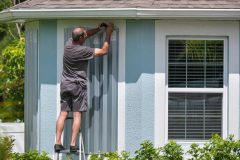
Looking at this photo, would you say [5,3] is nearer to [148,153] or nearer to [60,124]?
[60,124]

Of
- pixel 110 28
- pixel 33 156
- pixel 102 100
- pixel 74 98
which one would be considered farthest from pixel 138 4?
pixel 33 156

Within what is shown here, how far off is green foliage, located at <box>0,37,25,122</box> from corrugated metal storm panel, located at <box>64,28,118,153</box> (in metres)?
7.47

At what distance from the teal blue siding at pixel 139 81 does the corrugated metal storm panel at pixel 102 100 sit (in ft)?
0.64

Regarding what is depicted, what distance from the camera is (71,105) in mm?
11328

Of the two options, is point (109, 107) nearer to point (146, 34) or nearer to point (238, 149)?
point (146, 34)

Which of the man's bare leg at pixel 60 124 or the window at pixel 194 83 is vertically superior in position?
the window at pixel 194 83

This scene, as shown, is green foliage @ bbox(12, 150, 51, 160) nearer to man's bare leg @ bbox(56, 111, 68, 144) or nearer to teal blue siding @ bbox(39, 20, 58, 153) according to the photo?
man's bare leg @ bbox(56, 111, 68, 144)

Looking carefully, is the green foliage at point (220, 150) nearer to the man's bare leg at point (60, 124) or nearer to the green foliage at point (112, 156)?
the green foliage at point (112, 156)

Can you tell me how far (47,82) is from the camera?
11.9 meters

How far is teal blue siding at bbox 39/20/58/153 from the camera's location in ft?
38.8

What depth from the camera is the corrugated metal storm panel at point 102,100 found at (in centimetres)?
1159

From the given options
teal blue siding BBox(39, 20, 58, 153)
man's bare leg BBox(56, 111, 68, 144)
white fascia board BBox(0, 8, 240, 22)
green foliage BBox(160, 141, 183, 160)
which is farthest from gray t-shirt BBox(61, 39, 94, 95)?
green foliage BBox(160, 141, 183, 160)

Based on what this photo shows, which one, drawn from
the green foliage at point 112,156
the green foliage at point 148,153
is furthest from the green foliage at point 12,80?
the green foliage at point 148,153

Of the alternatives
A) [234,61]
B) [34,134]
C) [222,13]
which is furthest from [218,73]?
[34,134]
